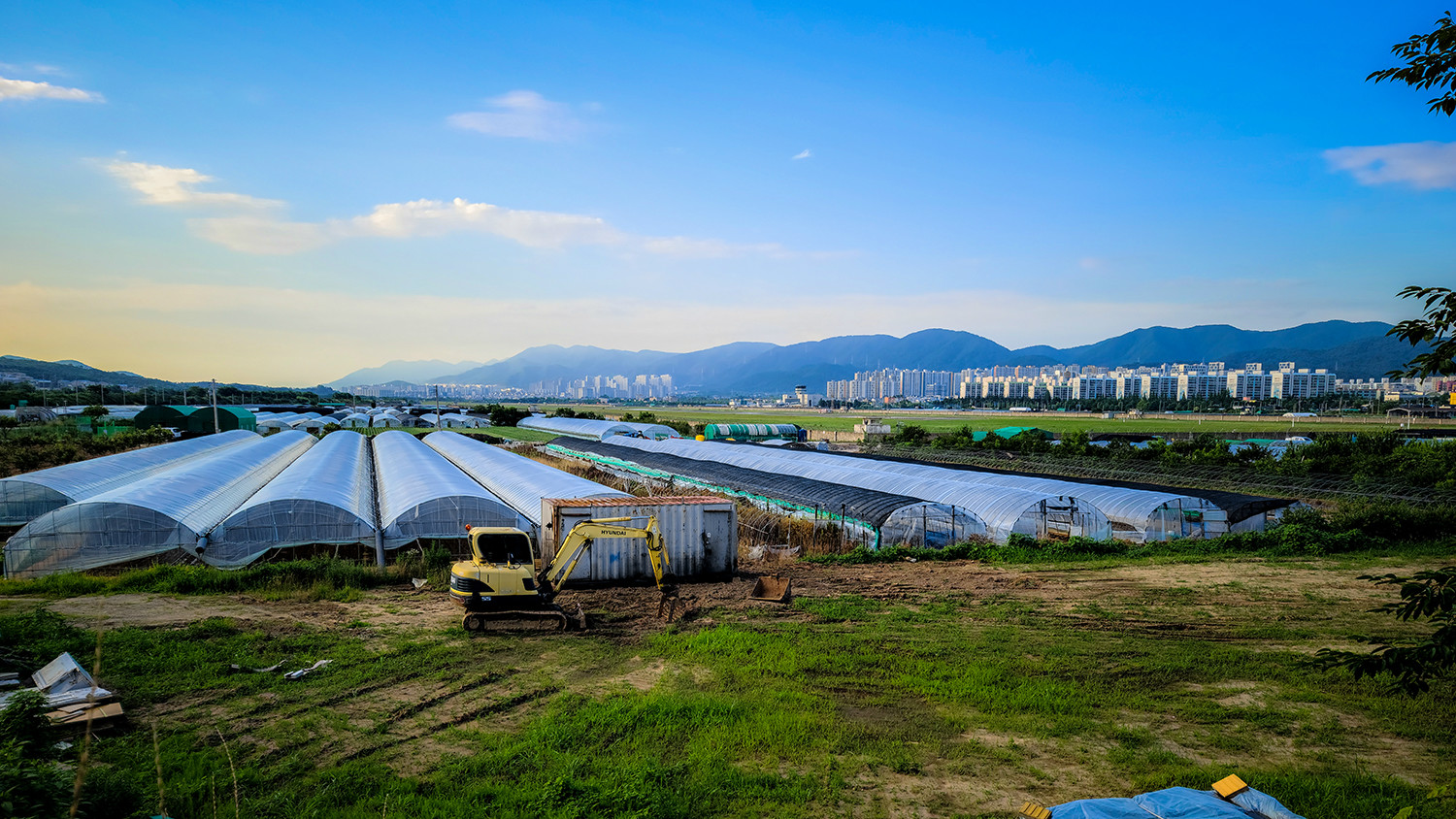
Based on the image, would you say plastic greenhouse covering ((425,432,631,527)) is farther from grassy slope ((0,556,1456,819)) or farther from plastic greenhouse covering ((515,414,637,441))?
plastic greenhouse covering ((515,414,637,441))

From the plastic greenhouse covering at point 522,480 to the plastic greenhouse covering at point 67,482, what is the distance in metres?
12.0

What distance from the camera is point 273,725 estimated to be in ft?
29.2

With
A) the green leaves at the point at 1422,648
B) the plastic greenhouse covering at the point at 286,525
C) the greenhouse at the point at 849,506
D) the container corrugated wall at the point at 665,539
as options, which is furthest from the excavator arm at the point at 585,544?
the green leaves at the point at 1422,648

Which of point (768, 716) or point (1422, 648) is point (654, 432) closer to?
point (768, 716)

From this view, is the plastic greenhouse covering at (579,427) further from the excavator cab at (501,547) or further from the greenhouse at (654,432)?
the excavator cab at (501,547)

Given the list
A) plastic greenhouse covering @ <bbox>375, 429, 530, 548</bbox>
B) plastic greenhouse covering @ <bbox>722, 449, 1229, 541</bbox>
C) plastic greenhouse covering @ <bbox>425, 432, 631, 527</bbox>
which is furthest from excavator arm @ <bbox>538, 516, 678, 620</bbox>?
plastic greenhouse covering @ <bbox>722, 449, 1229, 541</bbox>

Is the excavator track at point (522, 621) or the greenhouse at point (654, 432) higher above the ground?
the greenhouse at point (654, 432)

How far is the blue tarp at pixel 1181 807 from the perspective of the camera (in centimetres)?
580

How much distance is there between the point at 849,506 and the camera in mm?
23031

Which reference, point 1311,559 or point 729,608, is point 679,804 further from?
point 1311,559

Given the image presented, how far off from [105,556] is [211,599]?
15.4 feet

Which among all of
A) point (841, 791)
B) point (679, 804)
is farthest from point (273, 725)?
point (841, 791)

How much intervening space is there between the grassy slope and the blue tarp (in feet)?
4.59

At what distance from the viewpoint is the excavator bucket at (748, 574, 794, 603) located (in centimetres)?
1500
